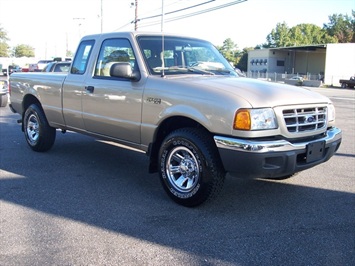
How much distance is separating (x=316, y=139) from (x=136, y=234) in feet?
7.33

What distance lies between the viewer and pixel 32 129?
23.8 ft

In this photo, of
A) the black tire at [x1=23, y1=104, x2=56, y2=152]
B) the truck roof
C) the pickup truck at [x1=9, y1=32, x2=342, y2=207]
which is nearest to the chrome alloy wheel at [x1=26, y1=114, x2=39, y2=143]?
the black tire at [x1=23, y1=104, x2=56, y2=152]

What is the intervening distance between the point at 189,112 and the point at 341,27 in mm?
116632

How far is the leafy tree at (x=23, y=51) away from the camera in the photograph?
12193cm

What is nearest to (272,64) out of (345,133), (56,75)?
(345,133)

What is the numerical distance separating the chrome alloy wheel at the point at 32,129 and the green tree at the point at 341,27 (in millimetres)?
104901

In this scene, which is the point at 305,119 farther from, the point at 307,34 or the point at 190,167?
the point at 307,34

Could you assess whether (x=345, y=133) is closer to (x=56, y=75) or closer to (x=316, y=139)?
(x=316, y=139)

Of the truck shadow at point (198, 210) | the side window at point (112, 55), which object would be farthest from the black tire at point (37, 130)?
the side window at point (112, 55)

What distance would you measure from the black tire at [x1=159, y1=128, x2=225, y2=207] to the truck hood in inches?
21.6

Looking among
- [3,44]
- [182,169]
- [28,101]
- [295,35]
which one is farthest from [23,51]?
[182,169]

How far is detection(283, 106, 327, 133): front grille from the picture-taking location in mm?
4176

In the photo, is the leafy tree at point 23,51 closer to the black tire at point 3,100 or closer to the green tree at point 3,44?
the green tree at point 3,44

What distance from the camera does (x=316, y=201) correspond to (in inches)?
191
